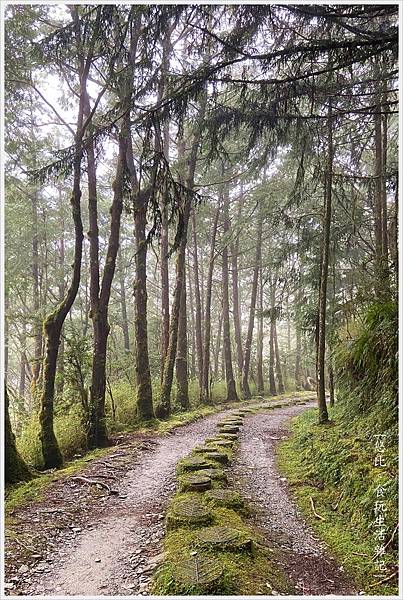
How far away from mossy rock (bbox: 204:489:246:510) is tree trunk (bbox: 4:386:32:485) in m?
2.81

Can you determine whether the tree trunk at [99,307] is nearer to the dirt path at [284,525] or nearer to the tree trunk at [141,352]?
the tree trunk at [141,352]

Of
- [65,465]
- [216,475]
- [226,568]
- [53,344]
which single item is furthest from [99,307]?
[226,568]

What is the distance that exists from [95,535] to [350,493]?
2.81m

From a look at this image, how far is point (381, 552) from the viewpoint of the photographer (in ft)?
12.2

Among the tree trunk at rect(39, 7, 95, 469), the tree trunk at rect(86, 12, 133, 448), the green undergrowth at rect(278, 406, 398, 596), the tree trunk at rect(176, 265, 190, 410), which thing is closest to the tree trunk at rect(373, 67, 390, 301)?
the green undergrowth at rect(278, 406, 398, 596)

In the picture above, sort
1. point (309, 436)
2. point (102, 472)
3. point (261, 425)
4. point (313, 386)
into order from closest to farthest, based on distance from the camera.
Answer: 1. point (102, 472)
2. point (309, 436)
3. point (261, 425)
4. point (313, 386)

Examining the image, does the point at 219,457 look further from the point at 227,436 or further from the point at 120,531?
the point at 120,531

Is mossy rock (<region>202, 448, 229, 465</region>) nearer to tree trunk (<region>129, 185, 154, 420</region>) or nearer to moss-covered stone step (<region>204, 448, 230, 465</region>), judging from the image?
moss-covered stone step (<region>204, 448, 230, 465</region>)

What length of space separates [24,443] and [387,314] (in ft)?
20.5

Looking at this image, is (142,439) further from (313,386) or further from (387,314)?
(313,386)

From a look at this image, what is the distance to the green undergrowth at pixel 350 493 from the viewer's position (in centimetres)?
371

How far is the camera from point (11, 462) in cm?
598

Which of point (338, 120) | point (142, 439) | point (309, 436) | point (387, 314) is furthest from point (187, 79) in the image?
point (142, 439)

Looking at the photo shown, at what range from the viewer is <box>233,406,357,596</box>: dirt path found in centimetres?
353
